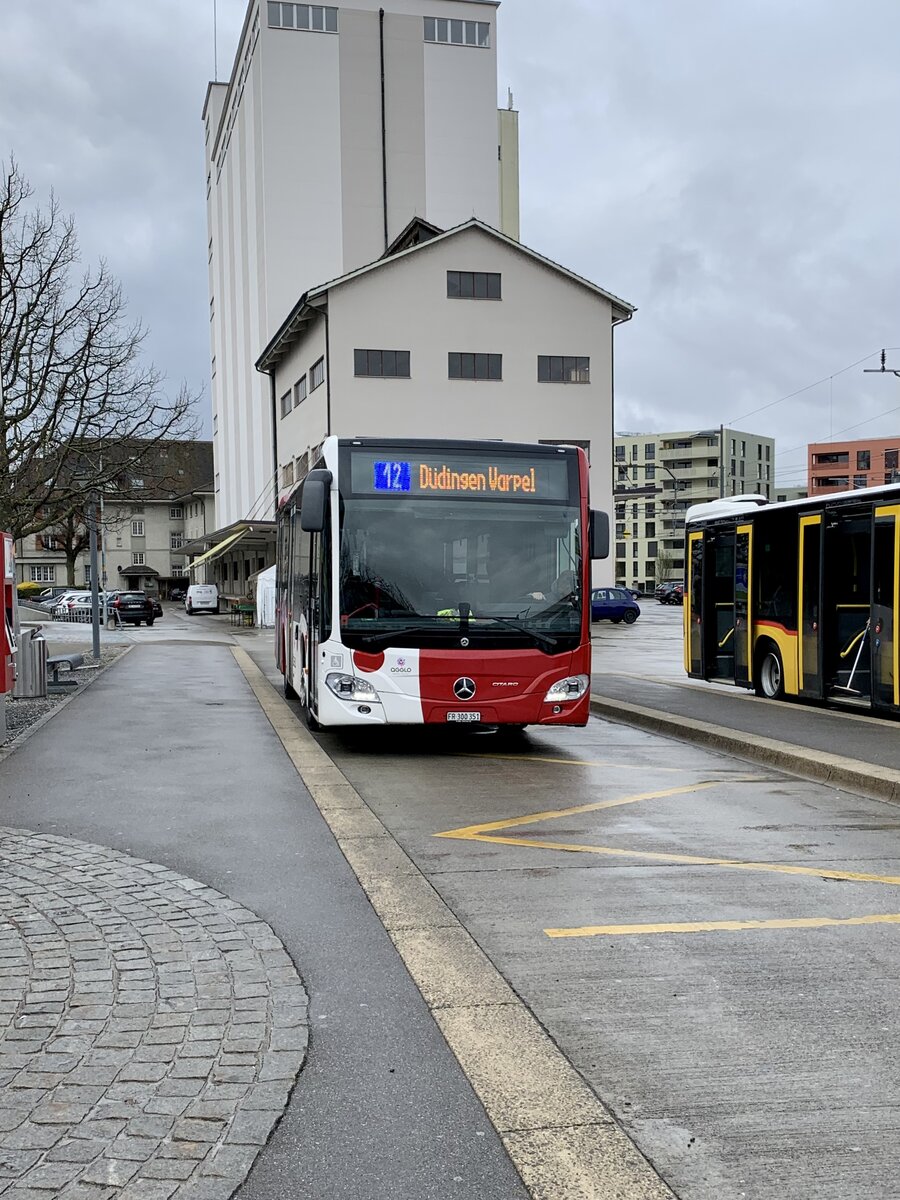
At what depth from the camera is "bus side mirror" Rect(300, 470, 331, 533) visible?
11.0 m

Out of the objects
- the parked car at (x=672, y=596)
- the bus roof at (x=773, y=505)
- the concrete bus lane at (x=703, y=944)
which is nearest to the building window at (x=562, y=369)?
the bus roof at (x=773, y=505)

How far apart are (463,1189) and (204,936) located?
246cm

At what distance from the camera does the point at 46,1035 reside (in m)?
4.10

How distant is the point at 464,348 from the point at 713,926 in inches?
1701

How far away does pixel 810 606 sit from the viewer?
15.2 m

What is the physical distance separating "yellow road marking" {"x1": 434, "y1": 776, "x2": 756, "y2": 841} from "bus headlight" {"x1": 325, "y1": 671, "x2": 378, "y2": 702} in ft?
9.29

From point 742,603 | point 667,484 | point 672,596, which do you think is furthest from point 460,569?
point 667,484

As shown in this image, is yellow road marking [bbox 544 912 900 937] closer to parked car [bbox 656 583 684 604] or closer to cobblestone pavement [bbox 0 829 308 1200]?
cobblestone pavement [bbox 0 829 308 1200]

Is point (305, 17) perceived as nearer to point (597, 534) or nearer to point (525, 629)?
point (597, 534)

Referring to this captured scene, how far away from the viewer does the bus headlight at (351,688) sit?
1096 centimetres

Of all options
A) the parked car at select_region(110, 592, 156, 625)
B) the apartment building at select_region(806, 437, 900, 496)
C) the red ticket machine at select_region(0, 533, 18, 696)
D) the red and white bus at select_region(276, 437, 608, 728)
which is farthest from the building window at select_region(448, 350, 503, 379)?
the apartment building at select_region(806, 437, 900, 496)

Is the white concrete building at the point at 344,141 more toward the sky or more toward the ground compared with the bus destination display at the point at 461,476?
more toward the sky

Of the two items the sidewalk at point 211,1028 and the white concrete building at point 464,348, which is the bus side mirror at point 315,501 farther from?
the white concrete building at point 464,348

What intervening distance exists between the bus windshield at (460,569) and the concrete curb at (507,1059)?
4.25 m
